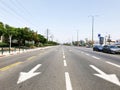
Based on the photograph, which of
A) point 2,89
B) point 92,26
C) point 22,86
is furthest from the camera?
point 92,26

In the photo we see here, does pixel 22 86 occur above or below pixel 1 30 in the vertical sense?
below

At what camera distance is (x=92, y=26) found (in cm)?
7375

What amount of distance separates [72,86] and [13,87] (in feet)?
6.71

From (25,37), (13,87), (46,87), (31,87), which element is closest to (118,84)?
(46,87)

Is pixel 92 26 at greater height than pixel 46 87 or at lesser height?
greater

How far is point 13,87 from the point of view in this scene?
23.2 feet

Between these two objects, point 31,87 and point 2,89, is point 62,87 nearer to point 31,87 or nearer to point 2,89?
point 31,87

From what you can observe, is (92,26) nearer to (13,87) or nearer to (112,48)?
(112,48)

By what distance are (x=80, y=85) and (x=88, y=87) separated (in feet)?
1.37

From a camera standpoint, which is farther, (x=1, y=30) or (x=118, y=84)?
(x=1, y=30)

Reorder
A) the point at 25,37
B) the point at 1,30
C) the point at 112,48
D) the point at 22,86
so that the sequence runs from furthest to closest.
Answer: the point at 25,37 < the point at 1,30 < the point at 112,48 < the point at 22,86

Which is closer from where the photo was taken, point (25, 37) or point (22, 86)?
point (22, 86)

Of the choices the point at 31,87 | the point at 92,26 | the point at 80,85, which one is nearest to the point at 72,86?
the point at 80,85

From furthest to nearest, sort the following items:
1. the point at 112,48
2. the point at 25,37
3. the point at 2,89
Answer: the point at 25,37 < the point at 112,48 < the point at 2,89
